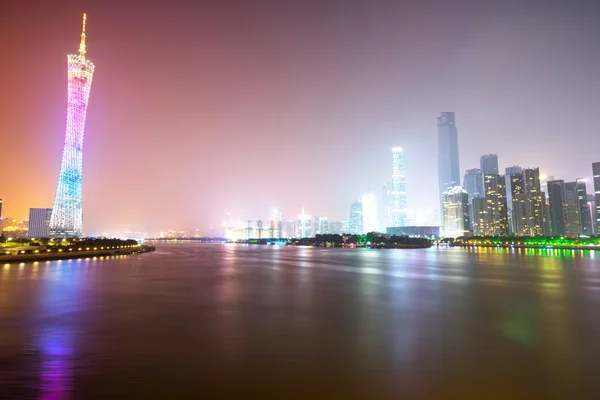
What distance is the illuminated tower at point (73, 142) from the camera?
76.3m

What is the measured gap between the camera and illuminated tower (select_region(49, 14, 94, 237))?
7631cm

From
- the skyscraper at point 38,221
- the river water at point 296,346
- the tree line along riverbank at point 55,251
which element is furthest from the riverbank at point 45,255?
the skyscraper at point 38,221

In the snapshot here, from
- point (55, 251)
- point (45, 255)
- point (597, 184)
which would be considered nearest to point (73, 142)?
point (55, 251)

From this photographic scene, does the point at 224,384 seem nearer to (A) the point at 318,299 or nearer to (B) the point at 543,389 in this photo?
(B) the point at 543,389

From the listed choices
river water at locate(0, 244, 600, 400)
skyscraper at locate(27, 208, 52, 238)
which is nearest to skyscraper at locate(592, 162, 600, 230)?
river water at locate(0, 244, 600, 400)

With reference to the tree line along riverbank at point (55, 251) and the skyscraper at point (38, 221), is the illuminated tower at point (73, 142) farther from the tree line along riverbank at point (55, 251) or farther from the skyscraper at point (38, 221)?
the skyscraper at point (38, 221)

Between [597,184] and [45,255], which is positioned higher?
[597,184]

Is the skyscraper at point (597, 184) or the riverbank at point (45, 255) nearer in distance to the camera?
the riverbank at point (45, 255)

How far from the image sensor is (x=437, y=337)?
1280 cm

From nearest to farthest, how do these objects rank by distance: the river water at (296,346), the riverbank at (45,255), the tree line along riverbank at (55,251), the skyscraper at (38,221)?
the river water at (296,346) < the riverbank at (45,255) < the tree line along riverbank at (55,251) < the skyscraper at (38,221)

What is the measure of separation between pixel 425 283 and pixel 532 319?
1367 centimetres

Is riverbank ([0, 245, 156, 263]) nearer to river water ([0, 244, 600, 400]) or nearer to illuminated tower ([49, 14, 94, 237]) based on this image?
illuminated tower ([49, 14, 94, 237])

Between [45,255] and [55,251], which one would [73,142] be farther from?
[45,255]

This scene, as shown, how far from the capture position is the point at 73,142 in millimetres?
76375
